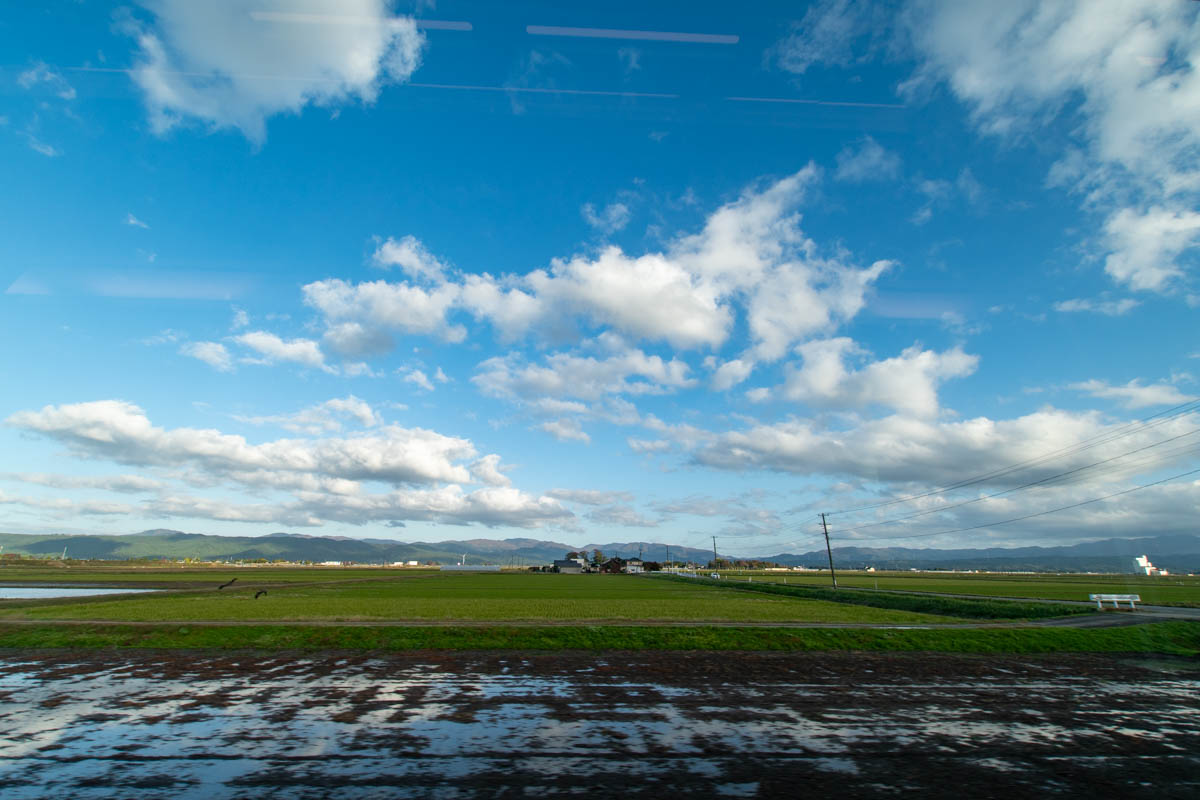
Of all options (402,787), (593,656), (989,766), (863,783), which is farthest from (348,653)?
(989,766)

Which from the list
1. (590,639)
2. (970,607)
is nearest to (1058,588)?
(970,607)

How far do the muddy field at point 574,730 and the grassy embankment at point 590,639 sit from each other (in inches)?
149

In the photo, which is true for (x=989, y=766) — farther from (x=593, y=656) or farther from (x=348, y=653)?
(x=348, y=653)

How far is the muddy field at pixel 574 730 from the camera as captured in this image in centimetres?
997

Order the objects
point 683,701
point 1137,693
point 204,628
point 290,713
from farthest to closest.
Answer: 1. point 204,628
2. point 1137,693
3. point 683,701
4. point 290,713

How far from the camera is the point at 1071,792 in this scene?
9836mm

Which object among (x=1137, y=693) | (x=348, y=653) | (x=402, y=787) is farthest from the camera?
(x=348, y=653)

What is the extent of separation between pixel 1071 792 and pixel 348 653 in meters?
23.5

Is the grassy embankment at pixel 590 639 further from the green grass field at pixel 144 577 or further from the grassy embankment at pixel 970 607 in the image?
the green grass field at pixel 144 577

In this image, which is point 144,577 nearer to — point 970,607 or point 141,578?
point 141,578

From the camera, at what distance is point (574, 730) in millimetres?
13062


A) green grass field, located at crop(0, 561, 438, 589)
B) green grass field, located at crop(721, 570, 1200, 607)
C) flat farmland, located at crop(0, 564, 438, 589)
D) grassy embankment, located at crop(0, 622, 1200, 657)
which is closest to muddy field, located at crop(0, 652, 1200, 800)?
grassy embankment, located at crop(0, 622, 1200, 657)

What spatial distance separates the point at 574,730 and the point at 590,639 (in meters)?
14.3

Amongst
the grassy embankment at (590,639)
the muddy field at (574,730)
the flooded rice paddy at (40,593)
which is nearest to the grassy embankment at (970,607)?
the grassy embankment at (590,639)
